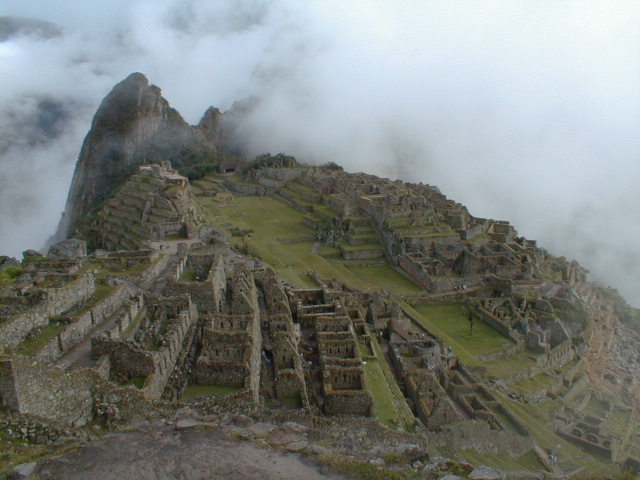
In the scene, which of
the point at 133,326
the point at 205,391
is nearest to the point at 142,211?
the point at 133,326

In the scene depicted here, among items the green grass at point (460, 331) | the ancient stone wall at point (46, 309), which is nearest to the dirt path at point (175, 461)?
the ancient stone wall at point (46, 309)

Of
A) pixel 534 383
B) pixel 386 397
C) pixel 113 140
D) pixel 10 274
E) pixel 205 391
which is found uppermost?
pixel 113 140

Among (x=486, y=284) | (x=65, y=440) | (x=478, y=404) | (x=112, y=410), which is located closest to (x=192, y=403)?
(x=112, y=410)

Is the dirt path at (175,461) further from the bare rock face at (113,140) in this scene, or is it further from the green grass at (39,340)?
the bare rock face at (113,140)

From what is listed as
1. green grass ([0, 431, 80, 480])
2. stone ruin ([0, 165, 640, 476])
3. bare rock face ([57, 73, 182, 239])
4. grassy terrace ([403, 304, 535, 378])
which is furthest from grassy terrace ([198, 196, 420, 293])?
green grass ([0, 431, 80, 480])

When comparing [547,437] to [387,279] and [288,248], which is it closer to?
[387,279]
